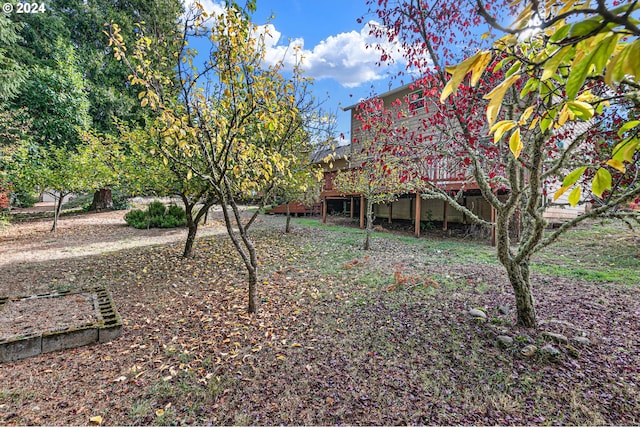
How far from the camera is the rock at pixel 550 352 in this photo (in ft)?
9.01

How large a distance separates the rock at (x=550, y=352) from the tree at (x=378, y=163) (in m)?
2.62

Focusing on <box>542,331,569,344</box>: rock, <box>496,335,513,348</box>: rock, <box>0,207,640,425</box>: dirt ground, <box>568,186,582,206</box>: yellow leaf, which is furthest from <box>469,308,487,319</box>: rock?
<box>568,186,582,206</box>: yellow leaf

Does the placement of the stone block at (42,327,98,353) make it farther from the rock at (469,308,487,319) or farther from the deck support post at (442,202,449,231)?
the deck support post at (442,202,449,231)

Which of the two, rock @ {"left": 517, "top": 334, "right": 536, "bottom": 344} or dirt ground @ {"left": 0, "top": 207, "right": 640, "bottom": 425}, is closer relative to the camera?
dirt ground @ {"left": 0, "top": 207, "right": 640, "bottom": 425}

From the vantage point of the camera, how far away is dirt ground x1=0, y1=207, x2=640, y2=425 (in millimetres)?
2252

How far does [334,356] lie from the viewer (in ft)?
9.70

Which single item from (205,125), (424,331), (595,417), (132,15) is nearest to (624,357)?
(595,417)

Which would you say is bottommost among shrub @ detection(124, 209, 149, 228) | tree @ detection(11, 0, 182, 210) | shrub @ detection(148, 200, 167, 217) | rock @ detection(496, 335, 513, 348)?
rock @ detection(496, 335, 513, 348)

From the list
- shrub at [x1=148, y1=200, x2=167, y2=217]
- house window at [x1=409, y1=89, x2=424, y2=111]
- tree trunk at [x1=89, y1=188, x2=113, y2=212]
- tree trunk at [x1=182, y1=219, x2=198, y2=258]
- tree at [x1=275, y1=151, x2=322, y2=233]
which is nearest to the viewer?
house window at [x1=409, y1=89, x2=424, y2=111]

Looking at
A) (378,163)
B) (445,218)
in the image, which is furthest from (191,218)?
(445,218)

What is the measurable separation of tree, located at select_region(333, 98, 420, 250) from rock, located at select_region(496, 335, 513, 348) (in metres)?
2.39

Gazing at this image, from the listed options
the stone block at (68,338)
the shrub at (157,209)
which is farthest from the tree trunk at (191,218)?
the shrub at (157,209)

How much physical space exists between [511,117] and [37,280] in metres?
7.76

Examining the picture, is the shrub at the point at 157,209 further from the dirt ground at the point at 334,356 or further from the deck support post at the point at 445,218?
the deck support post at the point at 445,218
